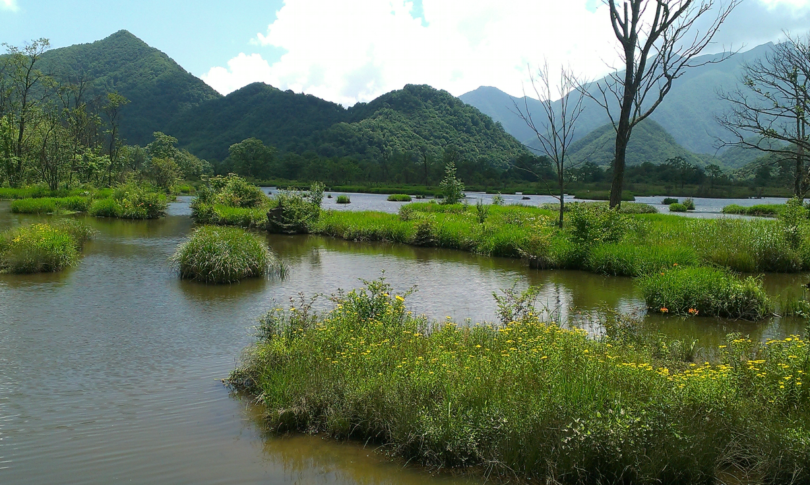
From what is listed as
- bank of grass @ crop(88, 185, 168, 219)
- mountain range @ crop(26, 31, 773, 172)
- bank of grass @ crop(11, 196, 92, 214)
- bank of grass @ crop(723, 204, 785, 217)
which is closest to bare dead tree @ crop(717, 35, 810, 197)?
bank of grass @ crop(723, 204, 785, 217)

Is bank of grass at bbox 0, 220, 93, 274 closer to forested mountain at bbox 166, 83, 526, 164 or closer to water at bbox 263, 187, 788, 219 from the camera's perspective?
water at bbox 263, 187, 788, 219

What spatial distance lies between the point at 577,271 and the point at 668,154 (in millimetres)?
122147

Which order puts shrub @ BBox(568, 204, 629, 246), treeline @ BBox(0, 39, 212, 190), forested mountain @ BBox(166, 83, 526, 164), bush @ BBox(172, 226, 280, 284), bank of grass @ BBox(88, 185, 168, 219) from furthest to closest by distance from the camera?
forested mountain @ BBox(166, 83, 526, 164)
treeline @ BBox(0, 39, 212, 190)
bank of grass @ BBox(88, 185, 168, 219)
shrub @ BBox(568, 204, 629, 246)
bush @ BBox(172, 226, 280, 284)

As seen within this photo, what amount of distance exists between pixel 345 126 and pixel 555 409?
390 ft

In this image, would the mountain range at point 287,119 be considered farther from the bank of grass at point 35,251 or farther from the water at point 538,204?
the bank of grass at point 35,251

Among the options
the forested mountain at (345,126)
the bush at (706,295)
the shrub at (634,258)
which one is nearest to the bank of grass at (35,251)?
the bush at (706,295)

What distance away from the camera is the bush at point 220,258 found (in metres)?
14.3

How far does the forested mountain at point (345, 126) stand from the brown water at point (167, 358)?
95454 mm

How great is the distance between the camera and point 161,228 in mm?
27953

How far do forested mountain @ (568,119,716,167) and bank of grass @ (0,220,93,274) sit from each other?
361 ft

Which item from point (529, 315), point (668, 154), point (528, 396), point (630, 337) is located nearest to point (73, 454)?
point (528, 396)

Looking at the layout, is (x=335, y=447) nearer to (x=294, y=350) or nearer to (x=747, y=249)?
(x=294, y=350)

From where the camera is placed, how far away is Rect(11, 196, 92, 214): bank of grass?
3139 cm

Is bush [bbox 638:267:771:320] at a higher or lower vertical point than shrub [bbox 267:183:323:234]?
lower
